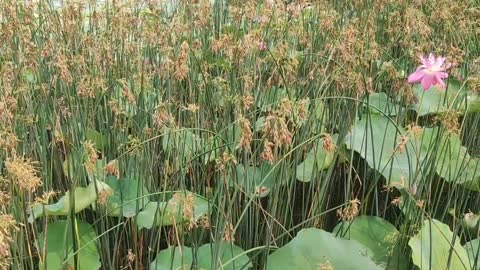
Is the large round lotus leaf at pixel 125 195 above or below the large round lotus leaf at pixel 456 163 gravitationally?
below

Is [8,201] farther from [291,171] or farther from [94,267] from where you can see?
[291,171]

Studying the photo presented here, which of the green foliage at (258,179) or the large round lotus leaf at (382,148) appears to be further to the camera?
the large round lotus leaf at (382,148)

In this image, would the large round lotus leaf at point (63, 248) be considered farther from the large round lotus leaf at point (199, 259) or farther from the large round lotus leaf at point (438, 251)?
the large round lotus leaf at point (438, 251)

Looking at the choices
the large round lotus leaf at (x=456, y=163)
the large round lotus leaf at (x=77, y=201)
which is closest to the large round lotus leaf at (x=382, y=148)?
the large round lotus leaf at (x=456, y=163)

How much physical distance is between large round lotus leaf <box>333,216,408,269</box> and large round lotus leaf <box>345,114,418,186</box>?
0.12 metres

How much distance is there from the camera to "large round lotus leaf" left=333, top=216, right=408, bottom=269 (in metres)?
1.32

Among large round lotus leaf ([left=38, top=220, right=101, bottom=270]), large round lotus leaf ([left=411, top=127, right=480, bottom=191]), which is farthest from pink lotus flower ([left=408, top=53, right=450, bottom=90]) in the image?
large round lotus leaf ([left=38, top=220, right=101, bottom=270])

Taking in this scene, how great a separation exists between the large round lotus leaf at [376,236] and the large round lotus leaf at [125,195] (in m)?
0.40

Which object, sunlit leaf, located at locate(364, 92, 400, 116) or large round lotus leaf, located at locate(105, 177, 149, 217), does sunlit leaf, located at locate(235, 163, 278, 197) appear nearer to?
large round lotus leaf, located at locate(105, 177, 149, 217)

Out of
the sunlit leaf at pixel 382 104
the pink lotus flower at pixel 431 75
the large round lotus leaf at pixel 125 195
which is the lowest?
the large round lotus leaf at pixel 125 195

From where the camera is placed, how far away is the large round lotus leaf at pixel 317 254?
1.13m

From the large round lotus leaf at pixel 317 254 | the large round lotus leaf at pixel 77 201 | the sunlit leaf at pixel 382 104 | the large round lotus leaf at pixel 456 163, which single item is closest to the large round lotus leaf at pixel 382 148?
the large round lotus leaf at pixel 456 163

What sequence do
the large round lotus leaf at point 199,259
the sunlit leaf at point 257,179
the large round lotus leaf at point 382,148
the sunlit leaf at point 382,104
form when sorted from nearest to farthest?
1. the large round lotus leaf at point 199,259
2. the sunlit leaf at point 257,179
3. the large round lotus leaf at point 382,148
4. the sunlit leaf at point 382,104

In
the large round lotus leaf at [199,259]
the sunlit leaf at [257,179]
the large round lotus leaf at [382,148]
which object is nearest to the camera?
the large round lotus leaf at [199,259]
